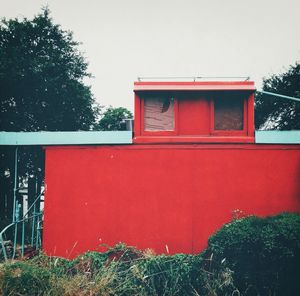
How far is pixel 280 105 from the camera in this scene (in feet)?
81.9

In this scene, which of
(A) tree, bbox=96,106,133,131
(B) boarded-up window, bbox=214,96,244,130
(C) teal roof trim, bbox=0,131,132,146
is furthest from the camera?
(A) tree, bbox=96,106,133,131

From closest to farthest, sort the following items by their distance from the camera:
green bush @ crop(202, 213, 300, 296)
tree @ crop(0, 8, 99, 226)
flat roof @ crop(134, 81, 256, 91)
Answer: green bush @ crop(202, 213, 300, 296) → flat roof @ crop(134, 81, 256, 91) → tree @ crop(0, 8, 99, 226)

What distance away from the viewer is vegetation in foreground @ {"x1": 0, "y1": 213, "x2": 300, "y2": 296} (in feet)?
21.8

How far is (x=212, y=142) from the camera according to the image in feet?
29.4

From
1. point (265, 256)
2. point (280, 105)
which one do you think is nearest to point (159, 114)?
point (265, 256)

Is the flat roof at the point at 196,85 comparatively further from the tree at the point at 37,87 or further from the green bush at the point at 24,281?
the tree at the point at 37,87

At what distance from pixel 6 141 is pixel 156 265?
5262 millimetres

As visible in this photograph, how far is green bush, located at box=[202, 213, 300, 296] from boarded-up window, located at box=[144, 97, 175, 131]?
3615mm

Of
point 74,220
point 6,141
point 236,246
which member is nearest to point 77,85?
point 6,141

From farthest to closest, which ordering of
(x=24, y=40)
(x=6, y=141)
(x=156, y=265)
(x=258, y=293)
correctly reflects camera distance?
(x=24, y=40)
(x=6, y=141)
(x=156, y=265)
(x=258, y=293)

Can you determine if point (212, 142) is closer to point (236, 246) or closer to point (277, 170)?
point (277, 170)

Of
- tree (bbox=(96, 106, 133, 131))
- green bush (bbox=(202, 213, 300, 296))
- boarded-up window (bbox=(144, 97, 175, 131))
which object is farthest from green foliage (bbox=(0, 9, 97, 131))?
green bush (bbox=(202, 213, 300, 296))

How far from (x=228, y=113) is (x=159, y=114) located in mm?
1983

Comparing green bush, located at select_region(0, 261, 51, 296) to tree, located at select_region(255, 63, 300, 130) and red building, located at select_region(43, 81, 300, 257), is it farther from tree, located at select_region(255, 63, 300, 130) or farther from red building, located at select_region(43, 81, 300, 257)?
tree, located at select_region(255, 63, 300, 130)
